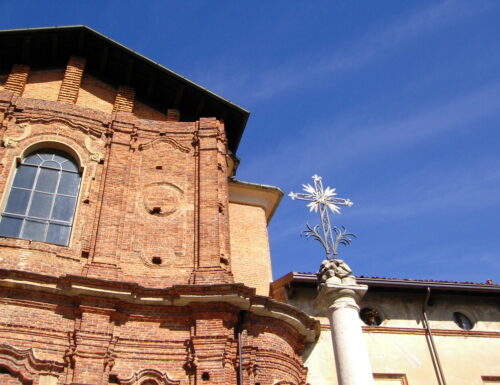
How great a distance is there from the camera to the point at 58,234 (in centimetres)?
1310

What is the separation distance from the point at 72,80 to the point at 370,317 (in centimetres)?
1013

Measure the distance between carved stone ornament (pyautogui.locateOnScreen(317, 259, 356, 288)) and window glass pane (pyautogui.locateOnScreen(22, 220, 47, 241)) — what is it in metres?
6.37

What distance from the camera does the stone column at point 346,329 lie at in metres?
8.70

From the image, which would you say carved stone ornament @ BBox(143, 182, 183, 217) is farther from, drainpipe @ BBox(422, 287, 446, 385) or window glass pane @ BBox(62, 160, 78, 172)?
drainpipe @ BBox(422, 287, 446, 385)

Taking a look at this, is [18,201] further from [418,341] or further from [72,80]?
[418,341]

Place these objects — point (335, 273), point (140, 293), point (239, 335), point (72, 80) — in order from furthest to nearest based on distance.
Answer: point (72, 80) < point (140, 293) < point (239, 335) < point (335, 273)

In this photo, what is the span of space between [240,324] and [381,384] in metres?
3.77

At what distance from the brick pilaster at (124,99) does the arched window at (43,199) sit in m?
2.48

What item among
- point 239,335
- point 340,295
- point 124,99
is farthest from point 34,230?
point 340,295

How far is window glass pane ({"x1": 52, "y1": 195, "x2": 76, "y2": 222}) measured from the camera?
1346cm

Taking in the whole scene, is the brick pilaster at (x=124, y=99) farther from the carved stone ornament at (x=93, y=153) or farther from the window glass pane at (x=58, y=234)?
the window glass pane at (x=58, y=234)

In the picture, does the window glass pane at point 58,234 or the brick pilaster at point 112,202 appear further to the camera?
the window glass pane at point 58,234

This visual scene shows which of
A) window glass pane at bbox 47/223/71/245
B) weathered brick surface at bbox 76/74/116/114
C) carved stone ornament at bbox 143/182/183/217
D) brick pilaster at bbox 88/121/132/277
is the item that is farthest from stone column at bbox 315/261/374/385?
weathered brick surface at bbox 76/74/116/114

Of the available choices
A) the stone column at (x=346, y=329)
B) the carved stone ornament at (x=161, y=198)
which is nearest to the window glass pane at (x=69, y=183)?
the carved stone ornament at (x=161, y=198)
